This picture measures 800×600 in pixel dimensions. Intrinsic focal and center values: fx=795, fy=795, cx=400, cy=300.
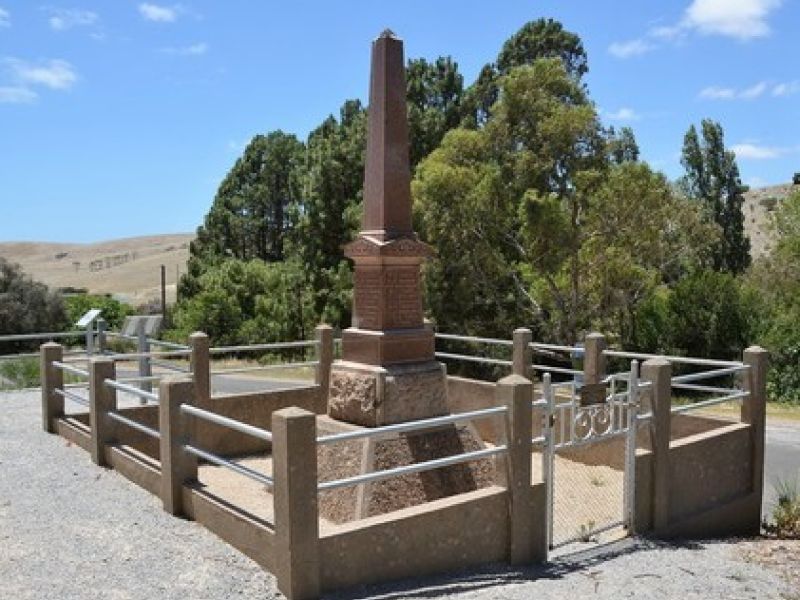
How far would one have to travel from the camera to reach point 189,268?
158 feet

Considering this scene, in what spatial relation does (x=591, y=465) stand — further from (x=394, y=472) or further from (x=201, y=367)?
(x=394, y=472)

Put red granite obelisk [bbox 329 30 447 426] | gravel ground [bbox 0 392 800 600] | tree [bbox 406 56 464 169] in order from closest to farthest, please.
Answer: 1. gravel ground [bbox 0 392 800 600]
2. red granite obelisk [bbox 329 30 447 426]
3. tree [bbox 406 56 464 169]

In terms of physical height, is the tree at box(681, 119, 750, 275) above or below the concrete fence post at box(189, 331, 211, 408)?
above

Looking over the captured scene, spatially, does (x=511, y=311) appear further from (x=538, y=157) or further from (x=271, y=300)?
(x=271, y=300)

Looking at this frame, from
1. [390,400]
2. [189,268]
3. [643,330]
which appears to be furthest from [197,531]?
[189,268]

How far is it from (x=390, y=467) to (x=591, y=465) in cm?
464

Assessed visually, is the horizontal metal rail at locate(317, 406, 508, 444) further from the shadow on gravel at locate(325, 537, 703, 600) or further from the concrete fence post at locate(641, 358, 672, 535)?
the concrete fence post at locate(641, 358, 672, 535)

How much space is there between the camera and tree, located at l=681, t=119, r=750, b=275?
3991 cm

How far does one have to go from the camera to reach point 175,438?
25.1 ft

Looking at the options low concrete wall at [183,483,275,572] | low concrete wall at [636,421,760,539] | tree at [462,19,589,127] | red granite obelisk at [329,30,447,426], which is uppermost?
tree at [462,19,589,127]

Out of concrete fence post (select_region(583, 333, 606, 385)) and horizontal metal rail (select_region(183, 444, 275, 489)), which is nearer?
horizontal metal rail (select_region(183, 444, 275, 489))

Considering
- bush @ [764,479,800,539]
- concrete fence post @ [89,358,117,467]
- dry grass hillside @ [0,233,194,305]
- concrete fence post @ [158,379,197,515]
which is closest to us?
concrete fence post @ [158,379,197,515]

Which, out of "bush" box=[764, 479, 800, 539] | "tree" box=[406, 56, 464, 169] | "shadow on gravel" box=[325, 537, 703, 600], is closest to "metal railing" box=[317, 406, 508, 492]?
"shadow on gravel" box=[325, 537, 703, 600]

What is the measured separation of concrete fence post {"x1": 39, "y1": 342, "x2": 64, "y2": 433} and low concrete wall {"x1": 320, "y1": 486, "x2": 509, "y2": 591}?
6544mm
